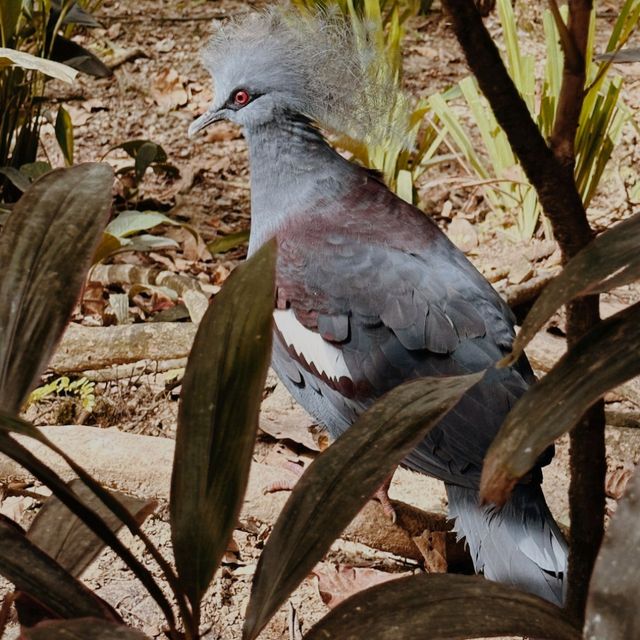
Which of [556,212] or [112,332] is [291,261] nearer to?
[112,332]

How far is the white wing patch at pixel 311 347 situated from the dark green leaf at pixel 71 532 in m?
0.97

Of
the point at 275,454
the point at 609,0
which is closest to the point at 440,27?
the point at 609,0

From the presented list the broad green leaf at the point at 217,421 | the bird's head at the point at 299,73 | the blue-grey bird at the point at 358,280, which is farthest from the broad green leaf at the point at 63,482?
the bird's head at the point at 299,73

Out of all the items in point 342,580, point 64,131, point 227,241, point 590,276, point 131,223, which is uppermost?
point 590,276

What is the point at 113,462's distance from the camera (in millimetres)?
2102

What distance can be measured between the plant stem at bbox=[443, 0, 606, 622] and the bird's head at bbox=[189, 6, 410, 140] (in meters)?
1.52

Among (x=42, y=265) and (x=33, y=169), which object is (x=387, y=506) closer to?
(x=42, y=265)

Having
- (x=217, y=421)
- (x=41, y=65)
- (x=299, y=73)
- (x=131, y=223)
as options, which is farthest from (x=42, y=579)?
(x=131, y=223)

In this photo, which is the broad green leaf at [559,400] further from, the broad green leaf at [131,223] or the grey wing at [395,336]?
the broad green leaf at [131,223]

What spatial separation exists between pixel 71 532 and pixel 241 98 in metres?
1.54

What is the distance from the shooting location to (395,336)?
1.96 meters

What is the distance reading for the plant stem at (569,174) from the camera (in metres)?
0.78

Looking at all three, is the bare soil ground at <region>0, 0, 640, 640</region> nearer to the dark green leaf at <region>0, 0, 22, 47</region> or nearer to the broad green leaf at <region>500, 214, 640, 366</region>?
the dark green leaf at <region>0, 0, 22, 47</region>

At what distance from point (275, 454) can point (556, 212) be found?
174cm
